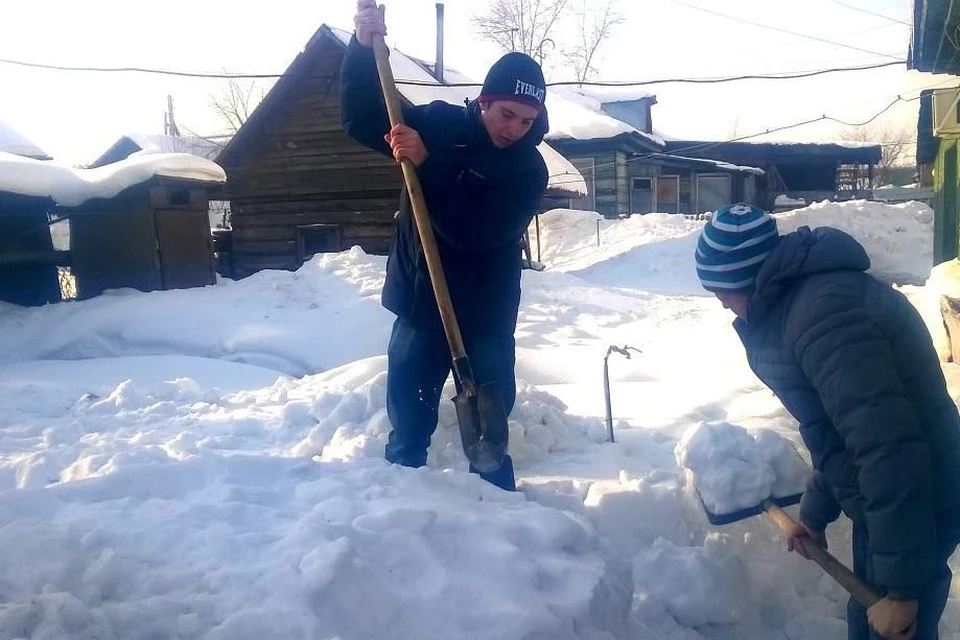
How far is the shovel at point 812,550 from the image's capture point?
1.91 metres

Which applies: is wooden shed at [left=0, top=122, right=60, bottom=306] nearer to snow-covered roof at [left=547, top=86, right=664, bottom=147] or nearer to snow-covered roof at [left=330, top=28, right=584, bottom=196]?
snow-covered roof at [left=330, top=28, right=584, bottom=196]

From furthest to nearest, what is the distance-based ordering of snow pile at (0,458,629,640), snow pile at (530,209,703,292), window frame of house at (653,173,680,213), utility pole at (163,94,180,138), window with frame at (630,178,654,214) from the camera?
utility pole at (163,94,180,138) → window frame of house at (653,173,680,213) → window with frame at (630,178,654,214) → snow pile at (530,209,703,292) → snow pile at (0,458,629,640)

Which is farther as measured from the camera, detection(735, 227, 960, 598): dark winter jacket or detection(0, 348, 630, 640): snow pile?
detection(0, 348, 630, 640): snow pile

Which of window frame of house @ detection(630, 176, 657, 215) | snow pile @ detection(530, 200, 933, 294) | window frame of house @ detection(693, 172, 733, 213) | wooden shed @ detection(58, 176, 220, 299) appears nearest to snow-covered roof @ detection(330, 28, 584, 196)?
snow pile @ detection(530, 200, 933, 294)

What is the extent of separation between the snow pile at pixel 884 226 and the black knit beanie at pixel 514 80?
13.7 metres

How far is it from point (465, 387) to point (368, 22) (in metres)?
1.49

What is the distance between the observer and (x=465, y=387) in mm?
2828

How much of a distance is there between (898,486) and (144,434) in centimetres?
336

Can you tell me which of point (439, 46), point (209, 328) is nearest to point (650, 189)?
point (439, 46)

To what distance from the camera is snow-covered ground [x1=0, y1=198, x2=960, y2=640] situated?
1840 millimetres

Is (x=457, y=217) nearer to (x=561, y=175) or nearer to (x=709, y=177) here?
(x=561, y=175)

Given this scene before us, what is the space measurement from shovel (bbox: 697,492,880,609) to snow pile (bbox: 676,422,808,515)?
0.02 m

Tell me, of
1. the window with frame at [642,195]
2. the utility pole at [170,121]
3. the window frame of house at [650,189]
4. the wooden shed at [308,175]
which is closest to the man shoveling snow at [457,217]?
the wooden shed at [308,175]

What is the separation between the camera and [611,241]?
1816cm
